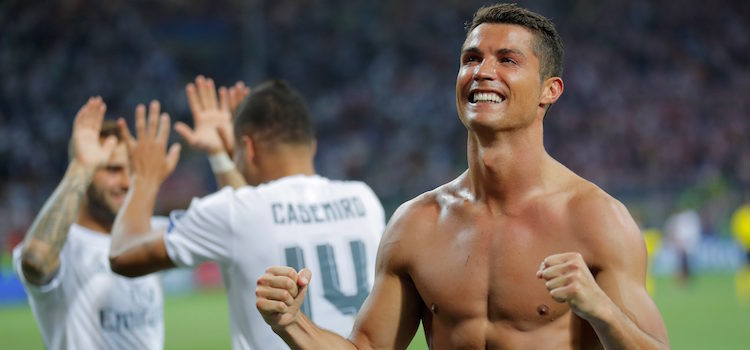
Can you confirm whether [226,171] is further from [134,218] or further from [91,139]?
[134,218]

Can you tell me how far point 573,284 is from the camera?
283cm

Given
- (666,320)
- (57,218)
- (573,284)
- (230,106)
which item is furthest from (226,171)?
(666,320)

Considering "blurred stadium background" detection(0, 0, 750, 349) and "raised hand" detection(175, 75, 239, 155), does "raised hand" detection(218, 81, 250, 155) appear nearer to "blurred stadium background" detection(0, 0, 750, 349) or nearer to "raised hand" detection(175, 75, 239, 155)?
"raised hand" detection(175, 75, 239, 155)

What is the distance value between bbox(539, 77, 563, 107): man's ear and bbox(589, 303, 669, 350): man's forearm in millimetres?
860

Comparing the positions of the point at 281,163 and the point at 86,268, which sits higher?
the point at 281,163

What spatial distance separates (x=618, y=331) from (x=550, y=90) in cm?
97

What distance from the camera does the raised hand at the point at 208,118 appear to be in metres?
5.41

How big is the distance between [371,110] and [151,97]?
6294 mm

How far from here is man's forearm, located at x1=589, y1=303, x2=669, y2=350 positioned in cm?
291

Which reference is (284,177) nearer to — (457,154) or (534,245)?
(534,245)

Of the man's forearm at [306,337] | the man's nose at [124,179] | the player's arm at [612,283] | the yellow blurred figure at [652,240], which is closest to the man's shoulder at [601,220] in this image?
the player's arm at [612,283]

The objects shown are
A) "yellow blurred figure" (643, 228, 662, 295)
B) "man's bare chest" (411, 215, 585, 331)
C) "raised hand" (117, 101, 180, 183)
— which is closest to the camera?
"man's bare chest" (411, 215, 585, 331)

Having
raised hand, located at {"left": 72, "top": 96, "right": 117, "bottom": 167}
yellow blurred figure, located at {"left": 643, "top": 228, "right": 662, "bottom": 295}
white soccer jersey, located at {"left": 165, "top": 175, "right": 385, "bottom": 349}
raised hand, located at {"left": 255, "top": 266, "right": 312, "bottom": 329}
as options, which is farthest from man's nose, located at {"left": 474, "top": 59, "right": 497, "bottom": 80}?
yellow blurred figure, located at {"left": 643, "top": 228, "right": 662, "bottom": 295}

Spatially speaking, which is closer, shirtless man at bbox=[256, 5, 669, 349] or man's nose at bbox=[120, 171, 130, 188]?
shirtless man at bbox=[256, 5, 669, 349]
